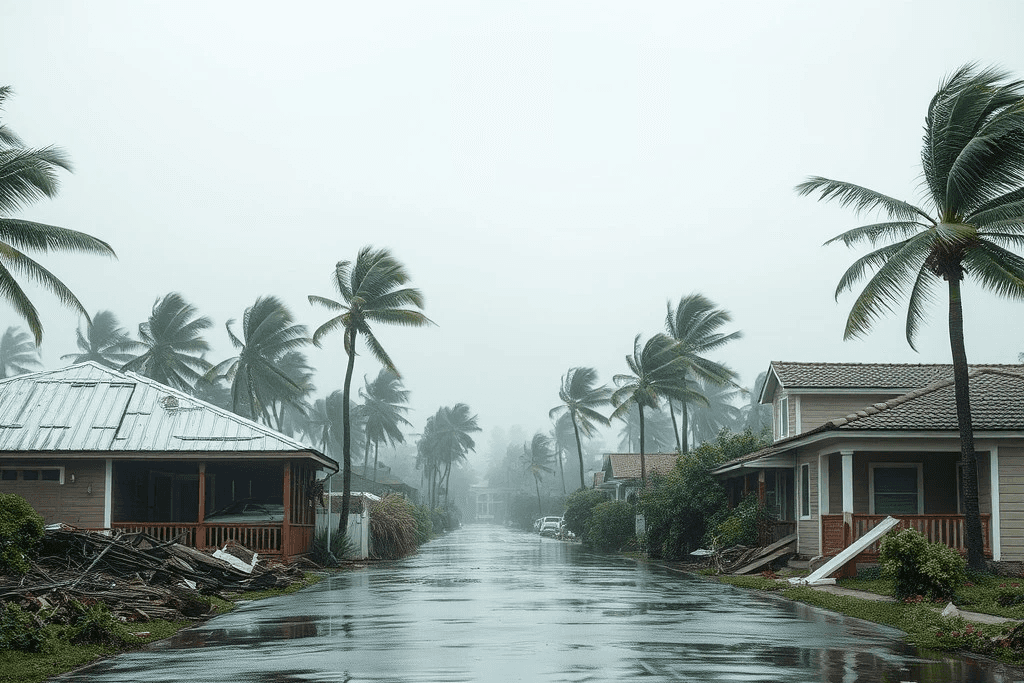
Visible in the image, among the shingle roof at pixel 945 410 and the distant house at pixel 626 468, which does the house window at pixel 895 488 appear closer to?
the shingle roof at pixel 945 410

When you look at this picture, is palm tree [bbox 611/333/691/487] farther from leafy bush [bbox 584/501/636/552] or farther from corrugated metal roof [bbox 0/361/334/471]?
corrugated metal roof [bbox 0/361/334/471]

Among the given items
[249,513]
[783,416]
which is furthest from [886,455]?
[249,513]

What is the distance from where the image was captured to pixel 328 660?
1236 cm

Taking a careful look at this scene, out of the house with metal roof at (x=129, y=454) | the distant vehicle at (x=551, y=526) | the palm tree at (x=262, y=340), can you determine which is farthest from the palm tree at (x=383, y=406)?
the house with metal roof at (x=129, y=454)

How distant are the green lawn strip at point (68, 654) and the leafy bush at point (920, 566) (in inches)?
460

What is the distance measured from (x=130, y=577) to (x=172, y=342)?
38.0 meters

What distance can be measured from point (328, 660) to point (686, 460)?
2819cm

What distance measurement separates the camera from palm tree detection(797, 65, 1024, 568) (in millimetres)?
20938

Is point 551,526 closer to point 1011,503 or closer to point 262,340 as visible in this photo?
point 262,340

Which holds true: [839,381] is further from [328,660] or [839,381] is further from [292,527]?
[328,660]

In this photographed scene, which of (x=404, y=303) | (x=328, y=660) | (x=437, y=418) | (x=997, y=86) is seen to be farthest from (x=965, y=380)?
(x=437, y=418)

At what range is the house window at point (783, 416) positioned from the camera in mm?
32969

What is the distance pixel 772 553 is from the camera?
30.0 m

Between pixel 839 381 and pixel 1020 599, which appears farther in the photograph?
pixel 839 381
